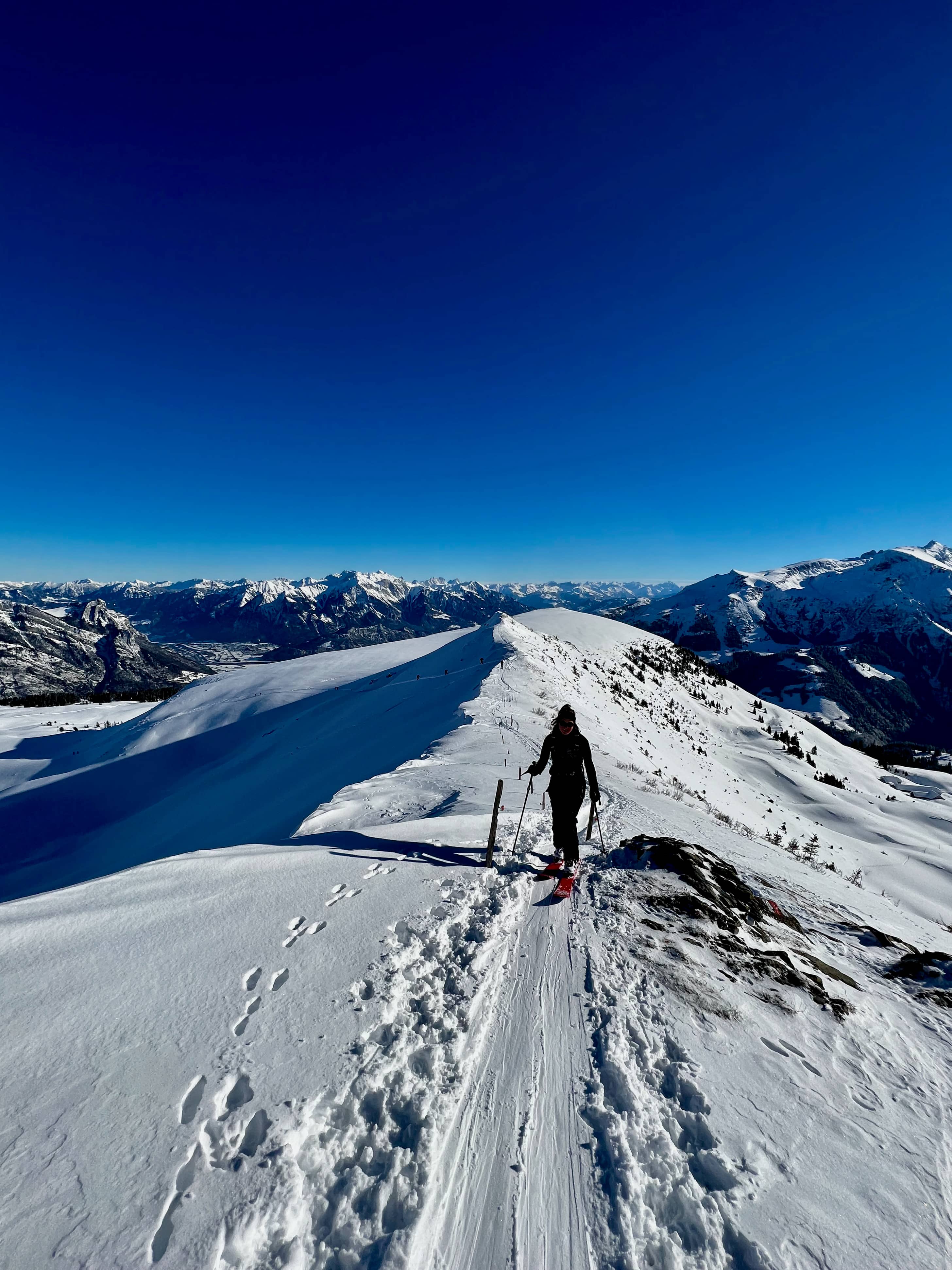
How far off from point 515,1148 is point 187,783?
24285 mm

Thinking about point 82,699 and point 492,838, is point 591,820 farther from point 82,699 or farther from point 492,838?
point 82,699

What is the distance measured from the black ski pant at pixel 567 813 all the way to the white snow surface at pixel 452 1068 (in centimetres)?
60

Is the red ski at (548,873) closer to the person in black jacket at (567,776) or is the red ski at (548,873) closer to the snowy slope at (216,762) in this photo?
the person in black jacket at (567,776)

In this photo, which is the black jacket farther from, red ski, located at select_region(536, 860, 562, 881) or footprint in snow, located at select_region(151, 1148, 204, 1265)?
footprint in snow, located at select_region(151, 1148, 204, 1265)

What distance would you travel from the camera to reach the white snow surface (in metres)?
2.89

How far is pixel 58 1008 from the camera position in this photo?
12.8ft

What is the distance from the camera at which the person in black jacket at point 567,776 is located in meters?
7.73

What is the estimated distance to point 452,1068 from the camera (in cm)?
401

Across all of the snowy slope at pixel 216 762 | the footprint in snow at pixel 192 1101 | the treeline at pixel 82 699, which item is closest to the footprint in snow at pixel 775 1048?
the footprint in snow at pixel 192 1101

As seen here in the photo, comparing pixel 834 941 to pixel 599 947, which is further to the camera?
pixel 834 941

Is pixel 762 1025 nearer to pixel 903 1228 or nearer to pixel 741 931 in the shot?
pixel 903 1228

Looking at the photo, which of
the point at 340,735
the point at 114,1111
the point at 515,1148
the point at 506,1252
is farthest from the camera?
the point at 340,735

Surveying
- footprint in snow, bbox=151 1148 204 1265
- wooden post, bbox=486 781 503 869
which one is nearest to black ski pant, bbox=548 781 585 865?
wooden post, bbox=486 781 503 869

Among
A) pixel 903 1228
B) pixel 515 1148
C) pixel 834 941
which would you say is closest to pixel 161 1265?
pixel 515 1148
